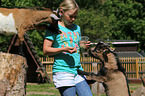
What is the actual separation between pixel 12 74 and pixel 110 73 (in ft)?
7.39

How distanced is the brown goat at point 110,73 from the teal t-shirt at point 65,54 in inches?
66.3

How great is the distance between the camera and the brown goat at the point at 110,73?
4.61 metres

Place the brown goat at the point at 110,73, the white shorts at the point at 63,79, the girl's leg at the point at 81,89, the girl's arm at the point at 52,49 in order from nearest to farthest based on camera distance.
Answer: the girl's arm at the point at 52,49 < the white shorts at the point at 63,79 < the girl's leg at the point at 81,89 < the brown goat at the point at 110,73

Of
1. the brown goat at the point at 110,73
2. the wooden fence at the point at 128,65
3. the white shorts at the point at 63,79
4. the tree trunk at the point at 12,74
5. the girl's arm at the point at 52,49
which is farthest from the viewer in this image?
the wooden fence at the point at 128,65

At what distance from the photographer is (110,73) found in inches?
206

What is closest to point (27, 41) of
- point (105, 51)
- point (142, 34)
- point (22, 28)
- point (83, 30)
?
point (22, 28)

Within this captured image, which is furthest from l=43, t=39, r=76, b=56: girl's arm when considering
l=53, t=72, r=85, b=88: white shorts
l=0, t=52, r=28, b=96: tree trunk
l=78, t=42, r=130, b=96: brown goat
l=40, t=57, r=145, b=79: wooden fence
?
l=40, t=57, r=145, b=79: wooden fence

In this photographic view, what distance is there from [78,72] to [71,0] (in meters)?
0.89

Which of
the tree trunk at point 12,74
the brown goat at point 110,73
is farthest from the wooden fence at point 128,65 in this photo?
the tree trunk at point 12,74

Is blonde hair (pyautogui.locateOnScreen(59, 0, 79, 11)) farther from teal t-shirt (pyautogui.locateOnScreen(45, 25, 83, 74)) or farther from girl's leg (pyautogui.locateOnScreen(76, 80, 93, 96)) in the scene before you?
girl's leg (pyautogui.locateOnScreen(76, 80, 93, 96))

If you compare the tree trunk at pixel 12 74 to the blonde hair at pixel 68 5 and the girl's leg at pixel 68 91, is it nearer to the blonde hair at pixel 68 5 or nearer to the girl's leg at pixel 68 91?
the girl's leg at pixel 68 91

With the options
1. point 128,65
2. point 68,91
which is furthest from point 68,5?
point 128,65

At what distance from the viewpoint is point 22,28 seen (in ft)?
17.5

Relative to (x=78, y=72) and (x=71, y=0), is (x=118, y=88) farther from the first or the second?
(x=71, y=0)
